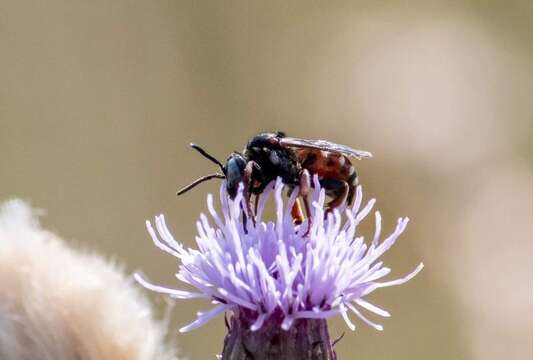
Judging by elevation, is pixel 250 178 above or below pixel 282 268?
above

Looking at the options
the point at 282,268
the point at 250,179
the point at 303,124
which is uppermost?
the point at 303,124

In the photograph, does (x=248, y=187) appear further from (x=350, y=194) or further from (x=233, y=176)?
(x=350, y=194)

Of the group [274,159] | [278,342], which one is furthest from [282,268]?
[274,159]

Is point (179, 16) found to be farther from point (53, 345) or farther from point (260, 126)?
point (53, 345)

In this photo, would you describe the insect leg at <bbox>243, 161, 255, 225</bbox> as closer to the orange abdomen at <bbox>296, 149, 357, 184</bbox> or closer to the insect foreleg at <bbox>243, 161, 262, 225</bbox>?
the insect foreleg at <bbox>243, 161, 262, 225</bbox>

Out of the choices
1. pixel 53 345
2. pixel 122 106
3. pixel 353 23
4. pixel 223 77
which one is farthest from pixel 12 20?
pixel 53 345

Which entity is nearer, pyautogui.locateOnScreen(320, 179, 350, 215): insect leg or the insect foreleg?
the insect foreleg

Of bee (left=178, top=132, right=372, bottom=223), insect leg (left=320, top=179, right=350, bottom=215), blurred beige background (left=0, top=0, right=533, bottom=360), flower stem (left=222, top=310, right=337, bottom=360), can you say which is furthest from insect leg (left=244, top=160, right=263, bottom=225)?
blurred beige background (left=0, top=0, right=533, bottom=360)

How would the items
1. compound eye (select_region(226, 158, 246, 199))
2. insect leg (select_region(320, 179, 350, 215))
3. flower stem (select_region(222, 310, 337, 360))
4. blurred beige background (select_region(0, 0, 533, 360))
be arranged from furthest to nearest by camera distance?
blurred beige background (select_region(0, 0, 533, 360)) → insect leg (select_region(320, 179, 350, 215)) → compound eye (select_region(226, 158, 246, 199)) → flower stem (select_region(222, 310, 337, 360))
